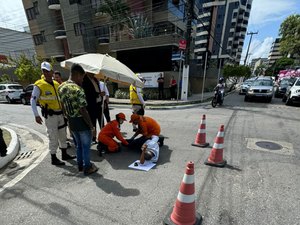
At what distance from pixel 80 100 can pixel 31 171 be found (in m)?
1.98

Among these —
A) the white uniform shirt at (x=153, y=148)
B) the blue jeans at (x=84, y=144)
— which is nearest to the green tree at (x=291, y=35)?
the white uniform shirt at (x=153, y=148)

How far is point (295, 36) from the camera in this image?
3116 cm

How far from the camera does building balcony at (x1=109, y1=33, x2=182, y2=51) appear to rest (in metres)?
12.9

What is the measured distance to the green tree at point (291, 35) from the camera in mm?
30862

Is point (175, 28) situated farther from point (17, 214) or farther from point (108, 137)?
point (17, 214)

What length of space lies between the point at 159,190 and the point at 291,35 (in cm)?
4234

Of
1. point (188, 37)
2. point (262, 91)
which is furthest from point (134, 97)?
point (262, 91)

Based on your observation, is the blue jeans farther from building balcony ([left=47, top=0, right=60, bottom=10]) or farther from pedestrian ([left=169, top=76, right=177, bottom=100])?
building balcony ([left=47, top=0, right=60, bottom=10])

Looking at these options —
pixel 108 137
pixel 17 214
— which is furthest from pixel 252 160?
pixel 17 214

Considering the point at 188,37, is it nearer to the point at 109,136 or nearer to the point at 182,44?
the point at 182,44

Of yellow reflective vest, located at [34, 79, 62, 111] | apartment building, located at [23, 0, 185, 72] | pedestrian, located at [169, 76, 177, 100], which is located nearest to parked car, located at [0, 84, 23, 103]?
apartment building, located at [23, 0, 185, 72]

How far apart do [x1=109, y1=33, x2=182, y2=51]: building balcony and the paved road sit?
34.8 feet

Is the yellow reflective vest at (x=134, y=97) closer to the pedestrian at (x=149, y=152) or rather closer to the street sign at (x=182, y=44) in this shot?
the pedestrian at (x=149, y=152)

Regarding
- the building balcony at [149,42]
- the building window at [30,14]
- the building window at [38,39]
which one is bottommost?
the building balcony at [149,42]
